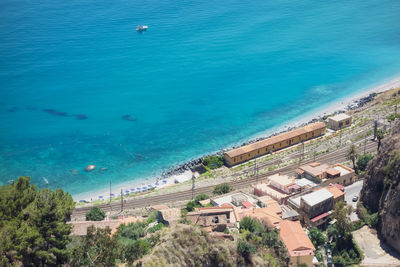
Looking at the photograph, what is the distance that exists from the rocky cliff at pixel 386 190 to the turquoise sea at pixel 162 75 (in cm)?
3680

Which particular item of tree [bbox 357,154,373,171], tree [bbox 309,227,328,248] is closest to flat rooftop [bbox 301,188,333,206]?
tree [bbox 309,227,328,248]

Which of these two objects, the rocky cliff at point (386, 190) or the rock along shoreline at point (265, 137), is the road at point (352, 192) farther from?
the rock along shoreline at point (265, 137)

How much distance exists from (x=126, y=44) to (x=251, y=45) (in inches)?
1804

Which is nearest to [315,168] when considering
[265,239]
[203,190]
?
[203,190]

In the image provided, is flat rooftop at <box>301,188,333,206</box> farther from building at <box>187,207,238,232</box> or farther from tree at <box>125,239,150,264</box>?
tree at <box>125,239,150,264</box>

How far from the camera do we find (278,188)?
56688mm

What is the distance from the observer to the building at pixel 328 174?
56.5 metres

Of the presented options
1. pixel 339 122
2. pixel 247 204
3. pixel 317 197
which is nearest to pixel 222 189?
pixel 247 204

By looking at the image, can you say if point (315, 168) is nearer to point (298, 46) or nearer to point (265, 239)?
point (265, 239)

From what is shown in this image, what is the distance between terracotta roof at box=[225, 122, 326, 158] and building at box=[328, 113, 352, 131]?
321 cm

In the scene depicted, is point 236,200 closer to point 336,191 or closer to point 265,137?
point 336,191

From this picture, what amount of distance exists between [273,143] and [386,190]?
31105 millimetres

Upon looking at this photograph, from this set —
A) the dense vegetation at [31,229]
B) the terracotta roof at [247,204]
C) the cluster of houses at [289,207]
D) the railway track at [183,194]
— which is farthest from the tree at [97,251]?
the railway track at [183,194]

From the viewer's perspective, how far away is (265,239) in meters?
37.7
